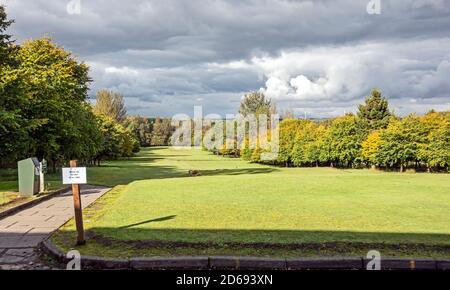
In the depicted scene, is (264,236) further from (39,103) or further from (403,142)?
(403,142)

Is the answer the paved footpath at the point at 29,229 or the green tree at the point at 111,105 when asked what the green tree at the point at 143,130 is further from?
the paved footpath at the point at 29,229

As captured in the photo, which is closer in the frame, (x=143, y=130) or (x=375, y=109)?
(x=375, y=109)

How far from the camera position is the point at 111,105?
99.9 metres

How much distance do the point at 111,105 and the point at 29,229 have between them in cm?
9355

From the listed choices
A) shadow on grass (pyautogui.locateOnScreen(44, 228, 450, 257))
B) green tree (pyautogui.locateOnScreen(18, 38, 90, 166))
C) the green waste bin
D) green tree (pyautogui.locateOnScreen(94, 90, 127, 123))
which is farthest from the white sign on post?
green tree (pyautogui.locateOnScreen(94, 90, 127, 123))

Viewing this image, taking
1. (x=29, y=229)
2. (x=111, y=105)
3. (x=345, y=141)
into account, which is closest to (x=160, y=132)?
(x=111, y=105)

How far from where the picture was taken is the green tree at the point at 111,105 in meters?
96.7

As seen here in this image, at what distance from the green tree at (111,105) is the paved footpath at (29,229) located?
271 ft

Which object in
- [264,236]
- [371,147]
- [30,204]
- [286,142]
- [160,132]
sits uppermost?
[160,132]

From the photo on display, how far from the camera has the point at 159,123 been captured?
15475 cm

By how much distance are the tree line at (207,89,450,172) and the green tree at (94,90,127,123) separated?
41.3m

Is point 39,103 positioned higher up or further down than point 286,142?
higher up

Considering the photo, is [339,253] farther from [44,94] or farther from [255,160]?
[255,160]

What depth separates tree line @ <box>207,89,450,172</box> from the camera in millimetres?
43250
